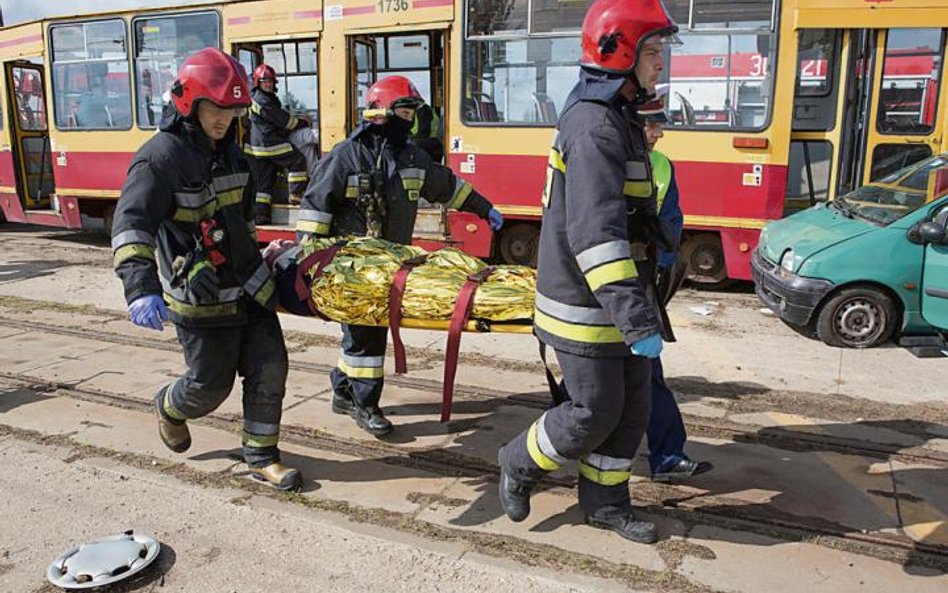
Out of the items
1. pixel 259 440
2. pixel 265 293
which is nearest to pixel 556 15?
pixel 265 293

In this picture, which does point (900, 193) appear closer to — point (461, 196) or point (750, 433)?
point (750, 433)

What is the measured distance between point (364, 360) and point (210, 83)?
1766mm

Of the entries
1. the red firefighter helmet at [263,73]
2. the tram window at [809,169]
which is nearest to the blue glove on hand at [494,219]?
the tram window at [809,169]

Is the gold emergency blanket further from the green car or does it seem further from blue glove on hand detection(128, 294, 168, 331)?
the green car

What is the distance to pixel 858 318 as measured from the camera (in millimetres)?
6344

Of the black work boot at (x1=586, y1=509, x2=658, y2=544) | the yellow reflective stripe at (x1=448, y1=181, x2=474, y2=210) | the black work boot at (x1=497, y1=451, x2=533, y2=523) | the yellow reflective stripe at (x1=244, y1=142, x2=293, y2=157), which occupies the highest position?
the yellow reflective stripe at (x1=244, y1=142, x2=293, y2=157)

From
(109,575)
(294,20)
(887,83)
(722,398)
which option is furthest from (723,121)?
(109,575)

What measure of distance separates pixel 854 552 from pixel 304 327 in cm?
494

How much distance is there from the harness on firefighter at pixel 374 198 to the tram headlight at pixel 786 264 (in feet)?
12.1

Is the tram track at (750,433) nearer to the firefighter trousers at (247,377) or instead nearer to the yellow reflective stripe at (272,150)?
the firefighter trousers at (247,377)

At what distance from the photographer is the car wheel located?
6.30 metres

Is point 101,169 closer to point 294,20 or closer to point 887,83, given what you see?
point 294,20

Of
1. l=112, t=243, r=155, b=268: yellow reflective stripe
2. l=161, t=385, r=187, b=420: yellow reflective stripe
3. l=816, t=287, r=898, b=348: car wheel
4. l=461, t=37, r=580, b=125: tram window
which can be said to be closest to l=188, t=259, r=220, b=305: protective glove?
l=112, t=243, r=155, b=268: yellow reflective stripe

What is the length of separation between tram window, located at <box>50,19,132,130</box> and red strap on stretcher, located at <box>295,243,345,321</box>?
814cm
